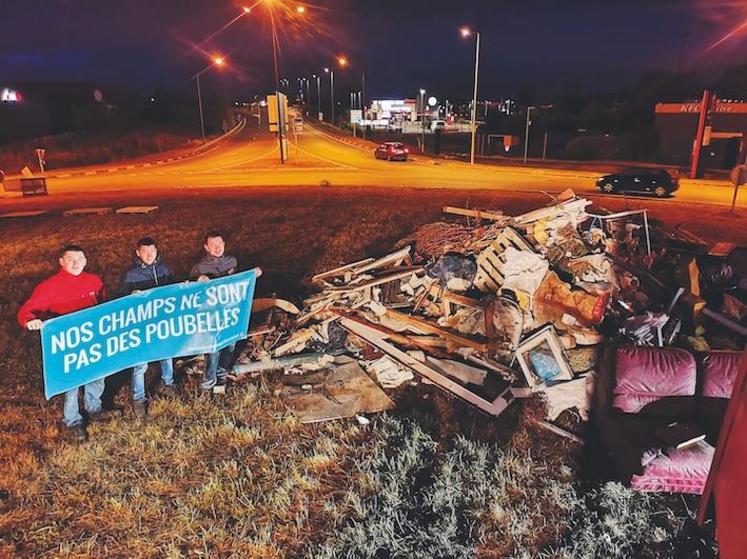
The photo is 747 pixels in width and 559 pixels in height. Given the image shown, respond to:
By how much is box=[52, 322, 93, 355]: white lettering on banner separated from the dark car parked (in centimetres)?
2165

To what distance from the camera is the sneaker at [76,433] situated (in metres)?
5.50

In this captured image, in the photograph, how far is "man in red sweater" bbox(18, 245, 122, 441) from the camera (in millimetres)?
5195

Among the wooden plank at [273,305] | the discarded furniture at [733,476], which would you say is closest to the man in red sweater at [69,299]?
the wooden plank at [273,305]

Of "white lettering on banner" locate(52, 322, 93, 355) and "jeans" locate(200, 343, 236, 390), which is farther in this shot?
"jeans" locate(200, 343, 236, 390)

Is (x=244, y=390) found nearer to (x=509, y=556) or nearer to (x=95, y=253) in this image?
(x=509, y=556)

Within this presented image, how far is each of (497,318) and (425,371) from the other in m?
1.35

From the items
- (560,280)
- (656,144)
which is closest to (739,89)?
(656,144)

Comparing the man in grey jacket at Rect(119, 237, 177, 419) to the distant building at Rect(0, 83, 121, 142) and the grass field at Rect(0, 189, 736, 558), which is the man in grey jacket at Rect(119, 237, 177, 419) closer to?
the grass field at Rect(0, 189, 736, 558)

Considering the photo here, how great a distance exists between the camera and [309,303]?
845cm

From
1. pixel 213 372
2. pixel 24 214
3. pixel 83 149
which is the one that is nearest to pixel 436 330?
pixel 213 372

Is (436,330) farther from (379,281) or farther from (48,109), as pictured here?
(48,109)

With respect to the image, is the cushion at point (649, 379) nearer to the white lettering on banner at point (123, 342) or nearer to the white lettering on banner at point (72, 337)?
the white lettering on banner at point (123, 342)

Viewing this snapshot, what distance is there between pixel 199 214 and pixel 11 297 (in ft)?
23.9

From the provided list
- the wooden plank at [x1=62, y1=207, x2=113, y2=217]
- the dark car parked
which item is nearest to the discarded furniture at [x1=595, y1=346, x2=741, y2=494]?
the wooden plank at [x1=62, y1=207, x2=113, y2=217]
